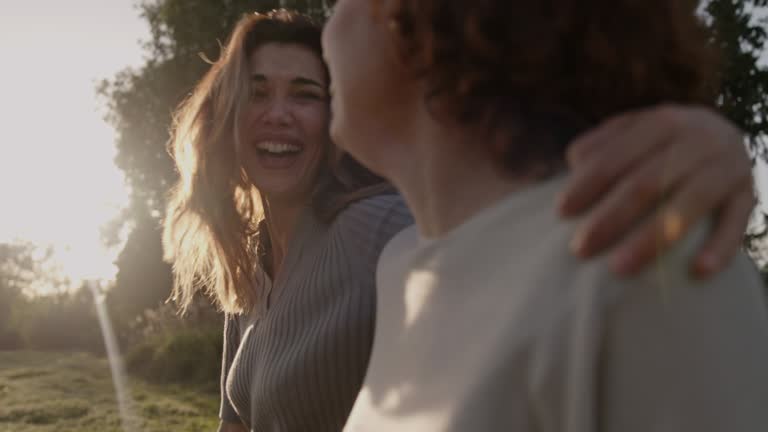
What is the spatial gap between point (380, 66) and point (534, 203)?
0.41m

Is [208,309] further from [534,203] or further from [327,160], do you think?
[534,203]

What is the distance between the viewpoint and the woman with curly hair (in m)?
0.88

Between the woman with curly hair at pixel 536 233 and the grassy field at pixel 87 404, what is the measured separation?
8581 mm

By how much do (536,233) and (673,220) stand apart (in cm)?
19

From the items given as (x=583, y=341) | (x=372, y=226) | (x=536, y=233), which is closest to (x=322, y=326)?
(x=372, y=226)

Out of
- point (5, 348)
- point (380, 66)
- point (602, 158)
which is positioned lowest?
point (5, 348)

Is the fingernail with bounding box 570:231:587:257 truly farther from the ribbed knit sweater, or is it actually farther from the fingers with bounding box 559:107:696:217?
the ribbed knit sweater

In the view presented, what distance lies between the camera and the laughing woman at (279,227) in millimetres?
2510

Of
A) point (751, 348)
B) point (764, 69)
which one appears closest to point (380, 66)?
point (751, 348)

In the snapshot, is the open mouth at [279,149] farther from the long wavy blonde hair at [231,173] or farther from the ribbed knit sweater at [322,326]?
the ribbed knit sweater at [322,326]

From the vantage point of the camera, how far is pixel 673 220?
88 centimetres

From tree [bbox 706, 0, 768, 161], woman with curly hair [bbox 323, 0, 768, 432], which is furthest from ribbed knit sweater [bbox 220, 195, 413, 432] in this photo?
tree [bbox 706, 0, 768, 161]

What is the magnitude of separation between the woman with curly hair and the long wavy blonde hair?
1640 mm

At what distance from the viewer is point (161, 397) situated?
38.3ft
